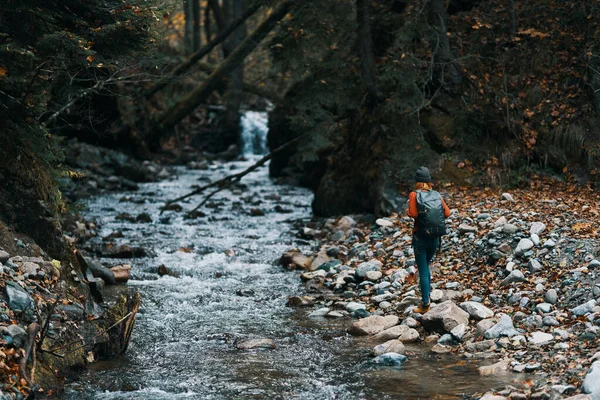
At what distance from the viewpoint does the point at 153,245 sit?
1399 cm

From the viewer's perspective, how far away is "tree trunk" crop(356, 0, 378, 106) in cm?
1457

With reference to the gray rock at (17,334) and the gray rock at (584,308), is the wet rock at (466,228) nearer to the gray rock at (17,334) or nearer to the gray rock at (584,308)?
the gray rock at (584,308)

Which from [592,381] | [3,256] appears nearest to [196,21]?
[3,256]

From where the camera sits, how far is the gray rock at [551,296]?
793 centimetres

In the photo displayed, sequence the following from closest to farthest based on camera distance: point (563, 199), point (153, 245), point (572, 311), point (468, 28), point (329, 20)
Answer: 1. point (572, 311)
2. point (563, 199)
3. point (153, 245)
4. point (329, 20)
5. point (468, 28)

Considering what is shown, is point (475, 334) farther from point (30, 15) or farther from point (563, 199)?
point (30, 15)

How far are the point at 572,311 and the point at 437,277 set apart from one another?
2.75 meters

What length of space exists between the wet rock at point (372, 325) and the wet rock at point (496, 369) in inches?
76.6

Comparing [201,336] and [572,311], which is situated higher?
[572,311]

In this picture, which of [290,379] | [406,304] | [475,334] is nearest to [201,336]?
[290,379]

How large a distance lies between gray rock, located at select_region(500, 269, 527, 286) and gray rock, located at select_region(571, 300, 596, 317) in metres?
1.28

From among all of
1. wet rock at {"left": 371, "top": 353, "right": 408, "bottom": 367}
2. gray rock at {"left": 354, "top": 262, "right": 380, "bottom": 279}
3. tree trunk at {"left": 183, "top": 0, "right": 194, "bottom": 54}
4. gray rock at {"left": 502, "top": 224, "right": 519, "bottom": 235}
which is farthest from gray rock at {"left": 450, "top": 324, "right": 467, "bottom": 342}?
tree trunk at {"left": 183, "top": 0, "right": 194, "bottom": 54}

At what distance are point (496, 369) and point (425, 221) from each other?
233 centimetres

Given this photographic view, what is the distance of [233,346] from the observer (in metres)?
8.10
